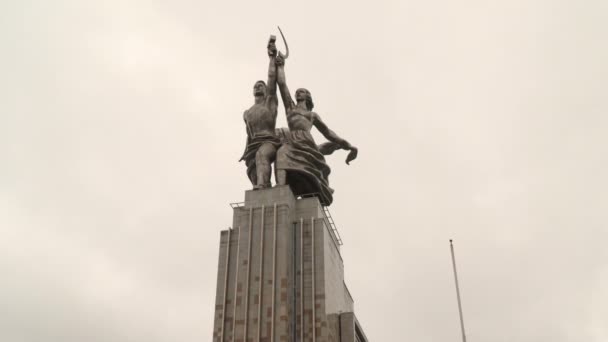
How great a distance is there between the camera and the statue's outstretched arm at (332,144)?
4769cm

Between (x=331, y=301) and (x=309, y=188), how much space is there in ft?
27.3

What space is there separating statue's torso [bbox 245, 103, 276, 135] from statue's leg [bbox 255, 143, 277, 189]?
1289 mm

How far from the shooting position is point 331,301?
39938 mm

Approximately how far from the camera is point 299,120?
45562mm

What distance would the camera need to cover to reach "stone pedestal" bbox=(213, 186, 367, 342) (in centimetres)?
3750

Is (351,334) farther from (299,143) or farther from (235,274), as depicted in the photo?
(299,143)

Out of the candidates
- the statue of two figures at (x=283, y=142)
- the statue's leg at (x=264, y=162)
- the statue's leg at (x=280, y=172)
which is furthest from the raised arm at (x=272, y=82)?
the statue's leg at (x=280, y=172)

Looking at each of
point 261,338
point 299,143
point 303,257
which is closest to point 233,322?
point 261,338

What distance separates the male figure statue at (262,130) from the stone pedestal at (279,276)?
2339mm

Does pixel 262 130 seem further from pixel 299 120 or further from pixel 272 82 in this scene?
pixel 272 82

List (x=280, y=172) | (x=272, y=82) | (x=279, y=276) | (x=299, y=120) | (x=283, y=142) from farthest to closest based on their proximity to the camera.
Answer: (x=272, y=82)
(x=299, y=120)
(x=283, y=142)
(x=280, y=172)
(x=279, y=276)

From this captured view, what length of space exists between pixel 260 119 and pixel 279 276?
449 inches

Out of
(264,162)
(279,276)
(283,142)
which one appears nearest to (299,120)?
(283,142)

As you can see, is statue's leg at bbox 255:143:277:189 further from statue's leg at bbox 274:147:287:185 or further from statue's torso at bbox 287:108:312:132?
statue's torso at bbox 287:108:312:132
